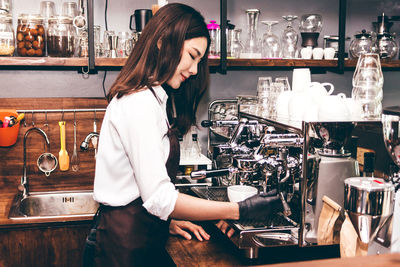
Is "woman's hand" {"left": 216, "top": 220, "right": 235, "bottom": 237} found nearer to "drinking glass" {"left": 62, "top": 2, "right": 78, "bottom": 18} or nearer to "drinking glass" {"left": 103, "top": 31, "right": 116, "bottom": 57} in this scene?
"drinking glass" {"left": 103, "top": 31, "right": 116, "bottom": 57}

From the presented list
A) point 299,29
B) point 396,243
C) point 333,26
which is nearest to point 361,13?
point 333,26

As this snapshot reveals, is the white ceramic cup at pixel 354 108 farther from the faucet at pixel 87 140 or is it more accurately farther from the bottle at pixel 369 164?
the faucet at pixel 87 140

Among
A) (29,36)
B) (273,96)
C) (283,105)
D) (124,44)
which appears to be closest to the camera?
(283,105)

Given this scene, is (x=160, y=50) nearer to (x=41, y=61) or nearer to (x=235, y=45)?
(x=41, y=61)

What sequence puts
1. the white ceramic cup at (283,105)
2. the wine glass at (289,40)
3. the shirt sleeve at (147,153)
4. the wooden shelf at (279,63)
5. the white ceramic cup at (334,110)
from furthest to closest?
the wine glass at (289,40) < the wooden shelf at (279,63) < the white ceramic cup at (283,105) < the white ceramic cup at (334,110) < the shirt sleeve at (147,153)

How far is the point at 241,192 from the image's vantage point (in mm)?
1611

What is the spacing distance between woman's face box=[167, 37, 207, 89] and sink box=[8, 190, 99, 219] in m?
1.25

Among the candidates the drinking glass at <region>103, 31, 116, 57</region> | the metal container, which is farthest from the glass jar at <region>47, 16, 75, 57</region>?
the metal container

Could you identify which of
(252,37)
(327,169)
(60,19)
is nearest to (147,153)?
(327,169)

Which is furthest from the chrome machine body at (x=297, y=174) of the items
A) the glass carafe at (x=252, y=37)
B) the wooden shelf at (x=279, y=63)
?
the glass carafe at (x=252, y=37)

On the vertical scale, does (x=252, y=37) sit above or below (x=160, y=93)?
above

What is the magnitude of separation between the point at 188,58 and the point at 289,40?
4.08 ft

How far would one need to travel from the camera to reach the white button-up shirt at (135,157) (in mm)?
1301

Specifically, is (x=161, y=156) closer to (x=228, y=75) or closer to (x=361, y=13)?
(x=228, y=75)
